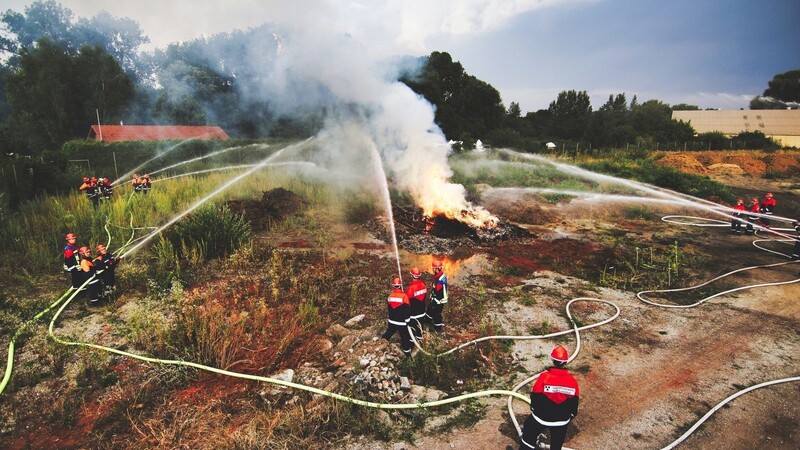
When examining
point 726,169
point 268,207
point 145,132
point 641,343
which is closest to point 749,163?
point 726,169

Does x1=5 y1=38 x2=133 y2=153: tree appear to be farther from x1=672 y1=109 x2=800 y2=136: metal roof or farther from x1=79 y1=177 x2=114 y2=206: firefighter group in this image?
x1=672 y1=109 x2=800 y2=136: metal roof

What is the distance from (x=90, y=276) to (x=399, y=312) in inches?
275

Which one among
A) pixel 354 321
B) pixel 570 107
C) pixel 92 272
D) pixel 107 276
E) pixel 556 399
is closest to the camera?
pixel 556 399

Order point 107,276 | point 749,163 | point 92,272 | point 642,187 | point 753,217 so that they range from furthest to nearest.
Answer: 1. point 749,163
2. point 642,187
3. point 753,217
4. point 107,276
5. point 92,272

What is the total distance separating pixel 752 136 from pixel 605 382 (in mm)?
45737

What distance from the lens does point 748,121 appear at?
46219 mm

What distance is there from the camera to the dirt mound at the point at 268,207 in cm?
1463

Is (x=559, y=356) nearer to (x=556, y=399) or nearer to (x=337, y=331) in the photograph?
(x=556, y=399)

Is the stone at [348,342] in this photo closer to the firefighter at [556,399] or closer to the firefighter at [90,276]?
the firefighter at [556,399]

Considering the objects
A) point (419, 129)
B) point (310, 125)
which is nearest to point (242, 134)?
point (310, 125)

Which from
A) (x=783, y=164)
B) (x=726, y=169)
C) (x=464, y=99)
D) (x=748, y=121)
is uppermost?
(x=464, y=99)

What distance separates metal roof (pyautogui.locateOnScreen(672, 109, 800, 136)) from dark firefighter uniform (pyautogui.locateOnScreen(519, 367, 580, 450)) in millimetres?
55513

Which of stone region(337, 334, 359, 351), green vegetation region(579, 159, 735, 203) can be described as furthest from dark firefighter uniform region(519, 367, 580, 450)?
green vegetation region(579, 159, 735, 203)

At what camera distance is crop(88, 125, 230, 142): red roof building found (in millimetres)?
34031
